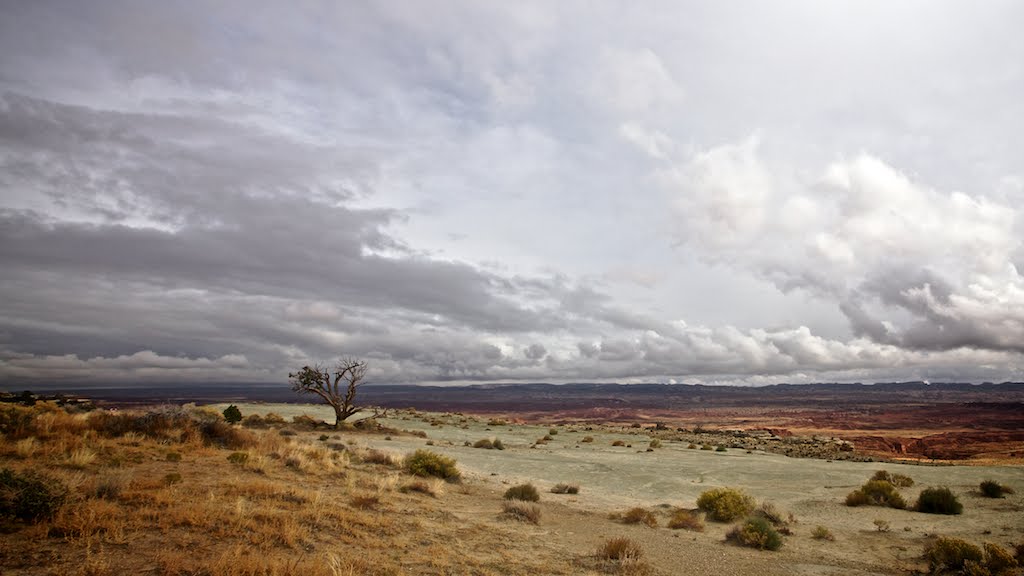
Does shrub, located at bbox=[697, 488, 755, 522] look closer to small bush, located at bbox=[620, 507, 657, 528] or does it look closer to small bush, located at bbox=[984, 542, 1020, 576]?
small bush, located at bbox=[620, 507, 657, 528]

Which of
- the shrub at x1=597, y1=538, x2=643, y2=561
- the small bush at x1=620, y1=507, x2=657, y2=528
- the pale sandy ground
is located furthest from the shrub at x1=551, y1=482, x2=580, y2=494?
the shrub at x1=597, y1=538, x2=643, y2=561

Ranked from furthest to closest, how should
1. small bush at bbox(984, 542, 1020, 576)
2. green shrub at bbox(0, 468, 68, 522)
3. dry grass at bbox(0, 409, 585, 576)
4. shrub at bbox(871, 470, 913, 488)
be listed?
shrub at bbox(871, 470, 913, 488), small bush at bbox(984, 542, 1020, 576), green shrub at bbox(0, 468, 68, 522), dry grass at bbox(0, 409, 585, 576)

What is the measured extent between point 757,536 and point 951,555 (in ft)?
11.9

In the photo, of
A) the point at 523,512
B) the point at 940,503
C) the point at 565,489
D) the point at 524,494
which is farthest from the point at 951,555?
the point at 565,489

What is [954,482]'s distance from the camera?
67.9 feet

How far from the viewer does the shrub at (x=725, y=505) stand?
15.1 m

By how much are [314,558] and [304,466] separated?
369 inches

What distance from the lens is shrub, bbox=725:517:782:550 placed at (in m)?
12.0

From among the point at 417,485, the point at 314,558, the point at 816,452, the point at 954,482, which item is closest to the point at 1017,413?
the point at 816,452

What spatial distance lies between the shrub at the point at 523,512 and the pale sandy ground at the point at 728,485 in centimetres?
44

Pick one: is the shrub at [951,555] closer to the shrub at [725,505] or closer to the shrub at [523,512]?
the shrub at [725,505]

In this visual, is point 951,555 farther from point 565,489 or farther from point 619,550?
point 565,489

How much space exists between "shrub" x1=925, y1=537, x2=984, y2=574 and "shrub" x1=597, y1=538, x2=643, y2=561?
5829 millimetres

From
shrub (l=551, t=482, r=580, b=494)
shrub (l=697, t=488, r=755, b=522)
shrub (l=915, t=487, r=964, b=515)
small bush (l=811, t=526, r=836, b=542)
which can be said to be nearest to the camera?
A: small bush (l=811, t=526, r=836, b=542)
